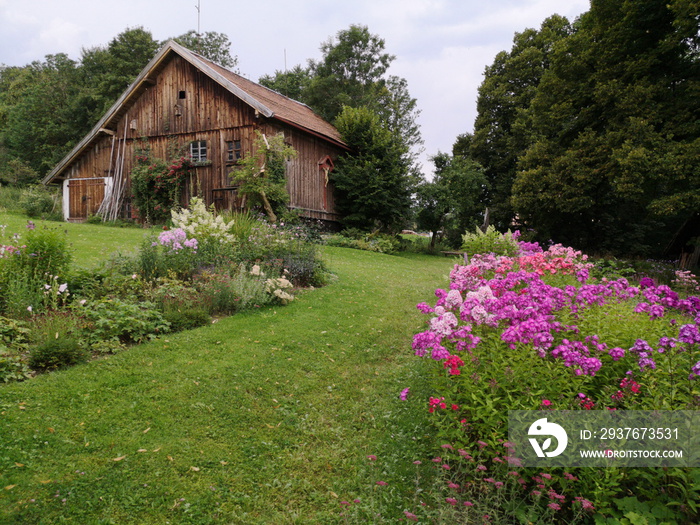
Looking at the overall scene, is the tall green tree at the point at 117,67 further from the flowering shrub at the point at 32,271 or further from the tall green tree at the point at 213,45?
the flowering shrub at the point at 32,271

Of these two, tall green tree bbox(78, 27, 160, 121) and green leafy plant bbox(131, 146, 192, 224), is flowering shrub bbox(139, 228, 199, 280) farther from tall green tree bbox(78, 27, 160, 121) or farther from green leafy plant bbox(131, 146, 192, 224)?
tall green tree bbox(78, 27, 160, 121)

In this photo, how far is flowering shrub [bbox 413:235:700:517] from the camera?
2.60 metres

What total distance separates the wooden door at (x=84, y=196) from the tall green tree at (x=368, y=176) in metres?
12.0

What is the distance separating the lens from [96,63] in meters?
35.9

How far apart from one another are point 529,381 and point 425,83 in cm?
3455

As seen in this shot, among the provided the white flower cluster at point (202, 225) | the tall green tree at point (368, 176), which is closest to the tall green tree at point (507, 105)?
the tall green tree at point (368, 176)

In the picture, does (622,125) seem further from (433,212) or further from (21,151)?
(21,151)

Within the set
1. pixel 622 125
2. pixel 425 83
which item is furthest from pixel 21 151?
pixel 622 125

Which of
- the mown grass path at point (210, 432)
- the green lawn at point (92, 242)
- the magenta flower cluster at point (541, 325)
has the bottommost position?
the mown grass path at point (210, 432)

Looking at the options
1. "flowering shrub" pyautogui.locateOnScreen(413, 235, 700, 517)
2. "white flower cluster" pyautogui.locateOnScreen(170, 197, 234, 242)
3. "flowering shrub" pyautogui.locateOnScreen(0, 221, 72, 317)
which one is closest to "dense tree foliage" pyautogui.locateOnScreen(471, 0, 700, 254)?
"flowering shrub" pyautogui.locateOnScreen(413, 235, 700, 517)

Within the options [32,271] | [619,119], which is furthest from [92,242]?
[619,119]

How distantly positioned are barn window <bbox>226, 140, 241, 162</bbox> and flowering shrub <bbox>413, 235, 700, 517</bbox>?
15.8 meters

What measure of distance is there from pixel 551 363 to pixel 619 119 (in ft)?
52.1

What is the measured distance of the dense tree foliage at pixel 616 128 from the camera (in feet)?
41.5
